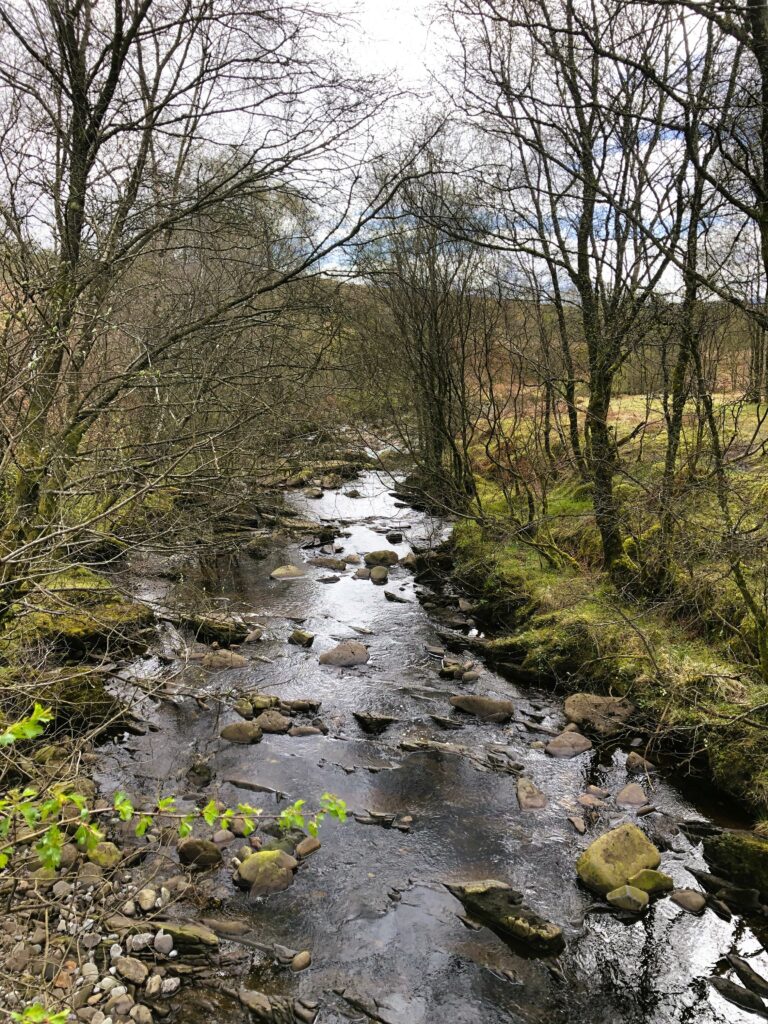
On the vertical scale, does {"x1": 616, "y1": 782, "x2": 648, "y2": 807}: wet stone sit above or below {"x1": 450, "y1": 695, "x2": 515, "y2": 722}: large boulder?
below

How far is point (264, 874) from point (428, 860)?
131 cm

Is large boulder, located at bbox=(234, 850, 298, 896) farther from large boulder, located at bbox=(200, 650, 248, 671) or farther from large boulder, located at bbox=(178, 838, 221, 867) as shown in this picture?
large boulder, located at bbox=(200, 650, 248, 671)

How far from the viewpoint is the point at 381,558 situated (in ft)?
42.8

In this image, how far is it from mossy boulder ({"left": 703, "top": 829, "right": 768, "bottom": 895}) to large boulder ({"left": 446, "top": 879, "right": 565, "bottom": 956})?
1.52 meters

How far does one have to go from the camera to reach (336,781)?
6.29 m

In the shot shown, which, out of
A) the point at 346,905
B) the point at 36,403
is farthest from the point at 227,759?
the point at 36,403

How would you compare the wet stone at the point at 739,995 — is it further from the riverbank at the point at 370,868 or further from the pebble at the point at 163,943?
the pebble at the point at 163,943

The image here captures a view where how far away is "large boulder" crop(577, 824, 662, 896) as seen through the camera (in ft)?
15.9

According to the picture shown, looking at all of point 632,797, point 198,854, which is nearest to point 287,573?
point 198,854

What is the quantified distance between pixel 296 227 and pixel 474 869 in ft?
20.3

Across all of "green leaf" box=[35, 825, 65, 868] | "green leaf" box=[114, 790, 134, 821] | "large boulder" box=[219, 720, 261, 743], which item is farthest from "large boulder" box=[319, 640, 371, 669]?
"green leaf" box=[35, 825, 65, 868]

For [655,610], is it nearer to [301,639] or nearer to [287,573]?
[301,639]

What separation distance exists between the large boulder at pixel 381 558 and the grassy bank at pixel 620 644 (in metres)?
1.36

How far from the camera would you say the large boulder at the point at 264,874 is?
4832 mm
